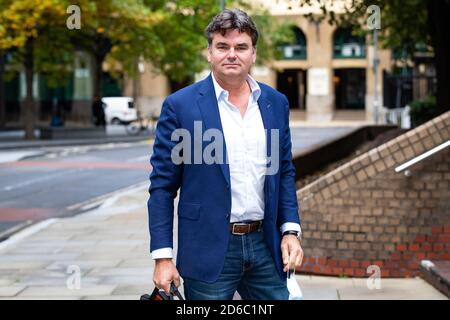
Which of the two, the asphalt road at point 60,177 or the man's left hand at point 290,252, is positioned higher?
the man's left hand at point 290,252

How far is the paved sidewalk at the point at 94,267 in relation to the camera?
938 cm

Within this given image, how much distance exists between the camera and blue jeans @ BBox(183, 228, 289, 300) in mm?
4680

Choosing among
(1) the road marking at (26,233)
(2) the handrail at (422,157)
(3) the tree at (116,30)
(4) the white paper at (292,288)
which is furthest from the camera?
(3) the tree at (116,30)

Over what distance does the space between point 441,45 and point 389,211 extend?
10.2 meters

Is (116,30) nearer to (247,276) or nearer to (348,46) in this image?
(348,46)

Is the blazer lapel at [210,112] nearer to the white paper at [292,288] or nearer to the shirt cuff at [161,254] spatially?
the shirt cuff at [161,254]

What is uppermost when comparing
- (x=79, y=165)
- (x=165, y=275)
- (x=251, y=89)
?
(x=251, y=89)

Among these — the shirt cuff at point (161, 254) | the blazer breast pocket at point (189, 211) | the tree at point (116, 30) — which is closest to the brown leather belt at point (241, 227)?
the blazer breast pocket at point (189, 211)

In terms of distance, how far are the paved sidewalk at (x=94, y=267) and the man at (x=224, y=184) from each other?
448 centimetres

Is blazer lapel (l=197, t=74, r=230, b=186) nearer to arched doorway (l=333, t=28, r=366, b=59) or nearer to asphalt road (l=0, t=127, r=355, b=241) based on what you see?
asphalt road (l=0, t=127, r=355, b=241)

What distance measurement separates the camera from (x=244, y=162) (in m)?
4.63

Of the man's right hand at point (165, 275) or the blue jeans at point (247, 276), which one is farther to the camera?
the blue jeans at point (247, 276)

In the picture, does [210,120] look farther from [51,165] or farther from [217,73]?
[51,165]

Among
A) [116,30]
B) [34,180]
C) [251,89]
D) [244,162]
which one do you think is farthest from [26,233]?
[116,30]
